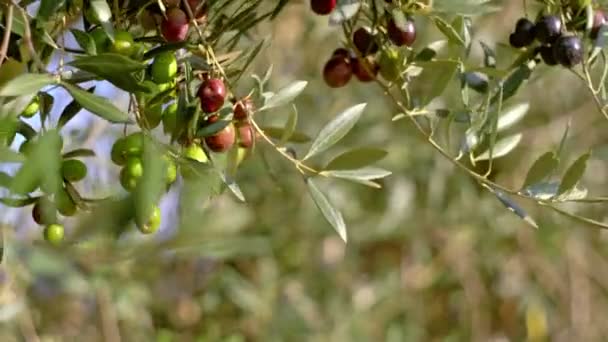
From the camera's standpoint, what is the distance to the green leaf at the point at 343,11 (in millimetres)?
526

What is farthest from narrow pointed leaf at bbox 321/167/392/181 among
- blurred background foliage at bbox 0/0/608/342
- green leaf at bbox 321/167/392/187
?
blurred background foliage at bbox 0/0/608/342

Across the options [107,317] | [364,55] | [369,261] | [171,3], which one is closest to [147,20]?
[171,3]

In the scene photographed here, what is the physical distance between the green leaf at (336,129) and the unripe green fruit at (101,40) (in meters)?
0.15

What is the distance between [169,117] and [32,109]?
0.07 m

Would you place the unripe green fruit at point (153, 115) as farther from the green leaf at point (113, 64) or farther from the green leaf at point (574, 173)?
the green leaf at point (574, 173)

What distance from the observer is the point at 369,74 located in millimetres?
609

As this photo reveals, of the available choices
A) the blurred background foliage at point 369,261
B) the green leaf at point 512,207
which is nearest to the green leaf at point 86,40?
the green leaf at point 512,207

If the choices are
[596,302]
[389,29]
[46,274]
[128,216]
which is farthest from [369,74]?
[596,302]

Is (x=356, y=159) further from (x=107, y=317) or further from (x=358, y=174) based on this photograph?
(x=107, y=317)

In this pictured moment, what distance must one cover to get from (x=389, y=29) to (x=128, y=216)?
0.82ft

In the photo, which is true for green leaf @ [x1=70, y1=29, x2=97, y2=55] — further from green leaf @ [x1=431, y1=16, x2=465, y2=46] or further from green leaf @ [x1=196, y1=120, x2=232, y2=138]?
green leaf @ [x1=431, y1=16, x2=465, y2=46]

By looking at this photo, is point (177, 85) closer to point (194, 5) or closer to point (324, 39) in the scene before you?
point (194, 5)

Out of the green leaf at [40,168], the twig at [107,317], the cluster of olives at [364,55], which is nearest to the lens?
the green leaf at [40,168]

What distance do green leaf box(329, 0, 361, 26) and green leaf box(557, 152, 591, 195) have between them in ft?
0.47
